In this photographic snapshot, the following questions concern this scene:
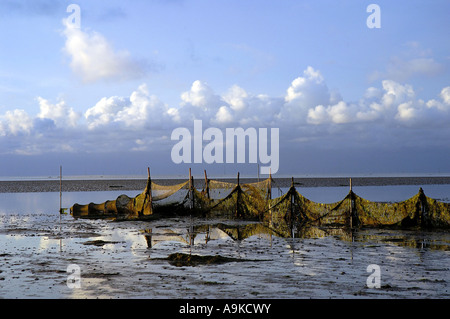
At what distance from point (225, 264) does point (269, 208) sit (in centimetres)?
1268

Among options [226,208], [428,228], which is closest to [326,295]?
[428,228]

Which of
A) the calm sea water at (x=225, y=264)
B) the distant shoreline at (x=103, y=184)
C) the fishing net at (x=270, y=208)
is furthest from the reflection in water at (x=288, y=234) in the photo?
the distant shoreline at (x=103, y=184)

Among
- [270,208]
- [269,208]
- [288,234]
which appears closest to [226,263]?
[288,234]

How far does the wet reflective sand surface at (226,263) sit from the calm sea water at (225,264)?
26 millimetres

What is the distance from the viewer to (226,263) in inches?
546

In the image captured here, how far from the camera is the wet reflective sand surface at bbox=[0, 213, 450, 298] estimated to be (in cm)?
1048

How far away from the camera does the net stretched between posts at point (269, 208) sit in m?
22.4

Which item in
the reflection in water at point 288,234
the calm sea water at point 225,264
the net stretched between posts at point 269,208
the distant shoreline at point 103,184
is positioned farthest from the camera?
the distant shoreline at point 103,184

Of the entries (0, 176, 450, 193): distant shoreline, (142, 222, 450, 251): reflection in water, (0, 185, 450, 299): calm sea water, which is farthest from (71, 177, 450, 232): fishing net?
(0, 176, 450, 193): distant shoreline

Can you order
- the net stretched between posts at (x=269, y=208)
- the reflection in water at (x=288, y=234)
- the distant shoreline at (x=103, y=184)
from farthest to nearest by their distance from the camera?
the distant shoreline at (x=103, y=184) < the net stretched between posts at (x=269, y=208) < the reflection in water at (x=288, y=234)

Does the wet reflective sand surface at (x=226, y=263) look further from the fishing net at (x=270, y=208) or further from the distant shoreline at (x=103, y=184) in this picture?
the distant shoreline at (x=103, y=184)

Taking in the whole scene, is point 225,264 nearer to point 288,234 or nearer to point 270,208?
point 288,234
